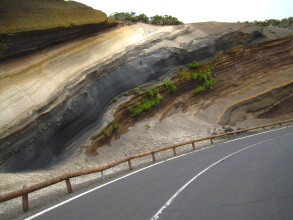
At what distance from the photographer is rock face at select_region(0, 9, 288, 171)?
1412 centimetres

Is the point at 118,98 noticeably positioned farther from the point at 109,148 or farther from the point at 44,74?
the point at 44,74

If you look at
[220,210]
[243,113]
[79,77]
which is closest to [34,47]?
[79,77]

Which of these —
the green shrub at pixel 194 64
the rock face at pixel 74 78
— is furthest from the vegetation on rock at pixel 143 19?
the green shrub at pixel 194 64

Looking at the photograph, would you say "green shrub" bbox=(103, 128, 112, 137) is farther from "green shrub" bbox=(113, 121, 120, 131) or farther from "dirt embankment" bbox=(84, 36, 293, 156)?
"dirt embankment" bbox=(84, 36, 293, 156)

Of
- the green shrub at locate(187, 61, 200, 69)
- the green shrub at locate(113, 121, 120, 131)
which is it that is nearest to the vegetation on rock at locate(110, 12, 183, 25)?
the green shrub at locate(187, 61, 200, 69)

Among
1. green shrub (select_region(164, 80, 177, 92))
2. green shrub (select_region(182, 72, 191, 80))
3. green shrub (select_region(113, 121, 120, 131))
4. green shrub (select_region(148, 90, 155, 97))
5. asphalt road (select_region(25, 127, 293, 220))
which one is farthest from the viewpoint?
green shrub (select_region(182, 72, 191, 80))

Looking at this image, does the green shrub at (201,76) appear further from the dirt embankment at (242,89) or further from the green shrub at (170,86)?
the green shrub at (170,86)

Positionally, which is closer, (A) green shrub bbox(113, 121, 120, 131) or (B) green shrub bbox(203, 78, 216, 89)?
(A) green shrub bbox(113, 121, 120, 131)

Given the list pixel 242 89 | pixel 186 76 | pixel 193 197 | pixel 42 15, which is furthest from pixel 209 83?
pixel 193 197

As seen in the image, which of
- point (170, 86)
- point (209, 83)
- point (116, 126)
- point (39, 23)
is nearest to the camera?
point (39, 23)

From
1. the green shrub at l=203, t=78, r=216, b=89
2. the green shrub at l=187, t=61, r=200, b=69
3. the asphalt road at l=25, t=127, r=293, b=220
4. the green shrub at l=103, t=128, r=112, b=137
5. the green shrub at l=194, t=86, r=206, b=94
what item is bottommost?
the asphalt road at l=25, t=127, r=293, b=220

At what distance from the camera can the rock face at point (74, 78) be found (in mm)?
14125

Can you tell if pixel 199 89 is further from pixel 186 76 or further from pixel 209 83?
pixel 186 76

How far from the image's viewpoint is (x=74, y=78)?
18.4 metres
